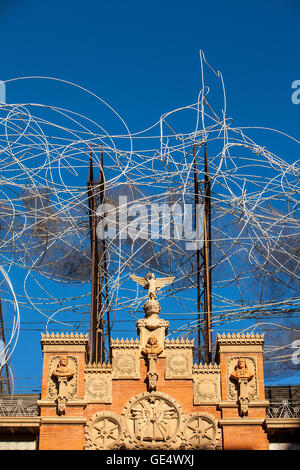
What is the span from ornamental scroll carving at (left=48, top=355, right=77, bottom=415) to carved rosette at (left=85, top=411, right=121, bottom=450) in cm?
107

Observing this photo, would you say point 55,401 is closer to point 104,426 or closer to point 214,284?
point 104,426

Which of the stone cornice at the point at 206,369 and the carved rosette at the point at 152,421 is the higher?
the stone cornice at the point at 206,369

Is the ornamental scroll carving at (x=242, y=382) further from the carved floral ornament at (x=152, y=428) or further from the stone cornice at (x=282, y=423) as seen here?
the carved floral ornament at (x=152, y=428)

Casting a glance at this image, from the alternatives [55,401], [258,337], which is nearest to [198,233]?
[258,337]

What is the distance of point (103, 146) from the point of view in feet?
157

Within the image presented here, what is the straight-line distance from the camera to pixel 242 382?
39875mm

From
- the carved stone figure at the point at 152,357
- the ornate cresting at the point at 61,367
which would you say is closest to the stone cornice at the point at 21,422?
the ornate cresting at the point at 61,367

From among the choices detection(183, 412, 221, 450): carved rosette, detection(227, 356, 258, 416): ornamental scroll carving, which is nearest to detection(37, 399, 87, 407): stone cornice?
detection(183, 412, 221, 450): carved rosette

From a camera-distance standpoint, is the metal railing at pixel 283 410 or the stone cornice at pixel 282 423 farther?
the metal railing at pixel 283 410

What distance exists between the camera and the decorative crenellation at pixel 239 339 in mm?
40756

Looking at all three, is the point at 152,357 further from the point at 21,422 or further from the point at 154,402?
the point at 21,422

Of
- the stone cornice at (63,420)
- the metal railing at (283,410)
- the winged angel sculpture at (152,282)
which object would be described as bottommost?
the stone cornice at (63,420)

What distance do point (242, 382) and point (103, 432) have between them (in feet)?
15.2
